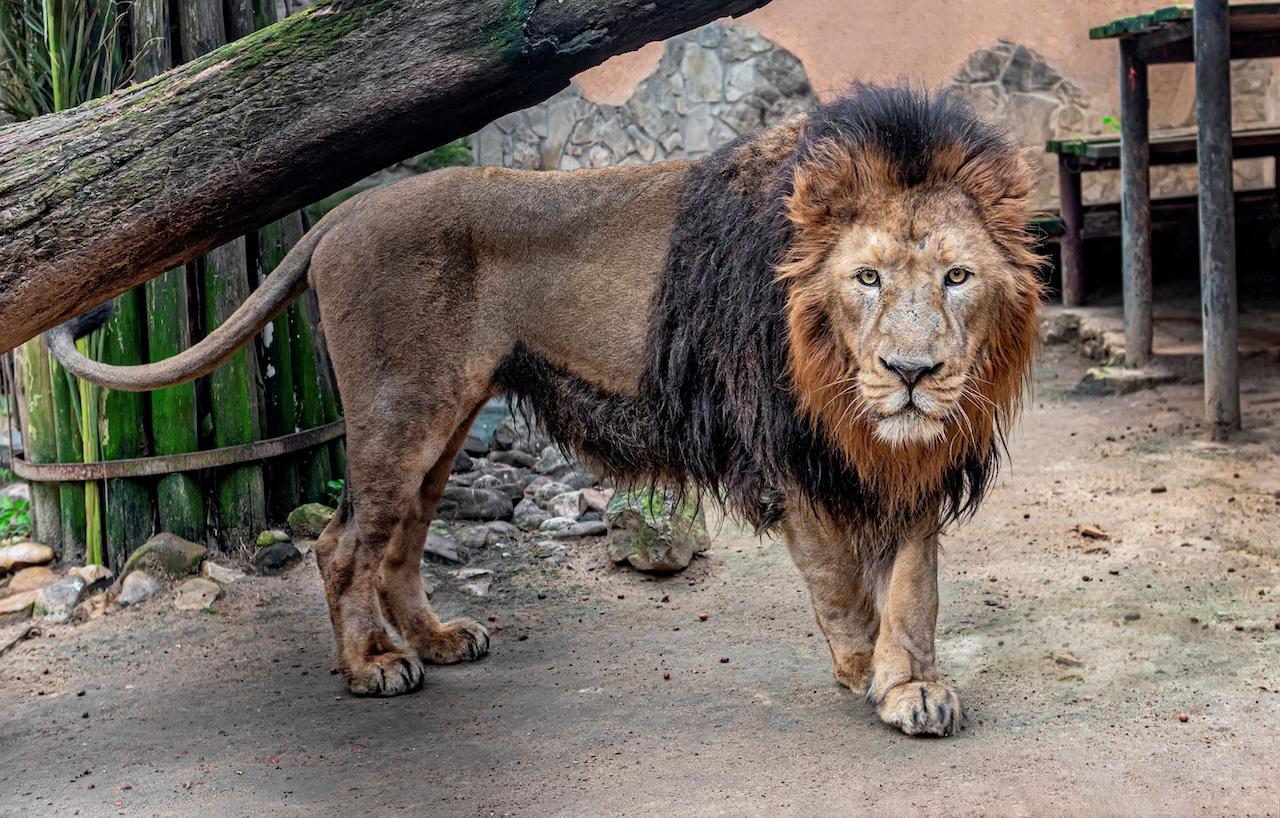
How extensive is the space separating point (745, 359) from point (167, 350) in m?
2.92

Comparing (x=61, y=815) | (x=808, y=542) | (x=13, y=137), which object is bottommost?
(x=61, y=815)

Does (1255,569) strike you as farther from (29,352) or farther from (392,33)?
(29,352)

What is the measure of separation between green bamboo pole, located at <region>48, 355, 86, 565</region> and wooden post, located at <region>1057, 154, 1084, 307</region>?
706 cm

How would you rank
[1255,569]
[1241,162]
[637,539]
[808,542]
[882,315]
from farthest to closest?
1. [1241,162]
2. [637,539]
3. [1255,569]
4. [808,542]
5. [882,315]

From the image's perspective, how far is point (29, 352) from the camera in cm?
605

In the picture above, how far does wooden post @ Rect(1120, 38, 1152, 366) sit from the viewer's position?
26.9 ft

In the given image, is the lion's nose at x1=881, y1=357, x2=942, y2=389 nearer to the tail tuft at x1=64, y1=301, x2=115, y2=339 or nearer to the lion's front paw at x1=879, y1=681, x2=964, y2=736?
the lion's front paw at x1=879, y1=681, x2=964, y2=736

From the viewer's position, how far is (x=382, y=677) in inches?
187

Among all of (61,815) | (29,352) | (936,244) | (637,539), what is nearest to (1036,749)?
(936,244)

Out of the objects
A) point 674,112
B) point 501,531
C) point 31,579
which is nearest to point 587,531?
point 501,531

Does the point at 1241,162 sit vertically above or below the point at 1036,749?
above

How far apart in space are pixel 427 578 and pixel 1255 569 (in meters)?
3.48

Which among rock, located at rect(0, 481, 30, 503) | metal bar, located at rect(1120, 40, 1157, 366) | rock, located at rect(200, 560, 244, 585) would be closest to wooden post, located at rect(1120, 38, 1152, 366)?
metal bar, located at rect(1120, 40, 1157, 366)

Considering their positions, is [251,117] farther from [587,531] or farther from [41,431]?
[587,531]
